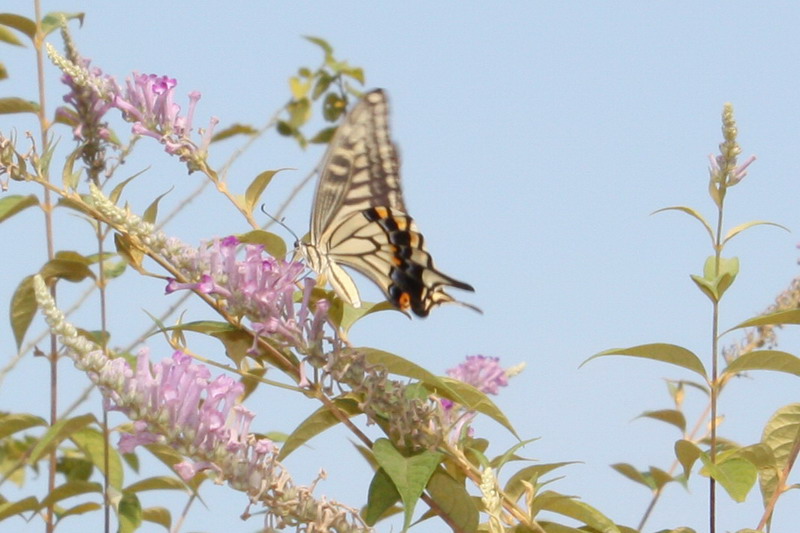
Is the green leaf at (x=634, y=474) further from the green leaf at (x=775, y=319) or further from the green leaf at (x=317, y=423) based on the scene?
the green leaf at (x=317, y=423)

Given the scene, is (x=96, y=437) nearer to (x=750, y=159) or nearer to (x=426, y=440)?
(x=426, y=440)

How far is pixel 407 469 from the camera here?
7.06 ft

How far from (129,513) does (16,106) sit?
1.57 metres

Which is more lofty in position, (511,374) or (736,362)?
(511,374)

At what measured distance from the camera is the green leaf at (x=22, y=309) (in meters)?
3.38

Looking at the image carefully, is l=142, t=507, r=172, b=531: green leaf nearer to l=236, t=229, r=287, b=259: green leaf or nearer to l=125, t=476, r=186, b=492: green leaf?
l=125, t=476, r=186, b=492: green leaf

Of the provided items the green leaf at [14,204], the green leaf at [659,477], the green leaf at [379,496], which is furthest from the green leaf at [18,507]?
the green leaf at [659,477]

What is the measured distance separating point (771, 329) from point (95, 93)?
2428mm

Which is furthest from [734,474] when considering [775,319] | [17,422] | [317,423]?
[17,422]

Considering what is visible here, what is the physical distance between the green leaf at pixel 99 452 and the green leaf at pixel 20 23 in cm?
157

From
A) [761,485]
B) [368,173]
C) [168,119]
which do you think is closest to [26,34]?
[168,119]

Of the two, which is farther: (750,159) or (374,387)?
(750,159)

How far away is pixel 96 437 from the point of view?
12.0 feet

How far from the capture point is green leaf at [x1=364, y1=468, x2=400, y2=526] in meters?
2.36
